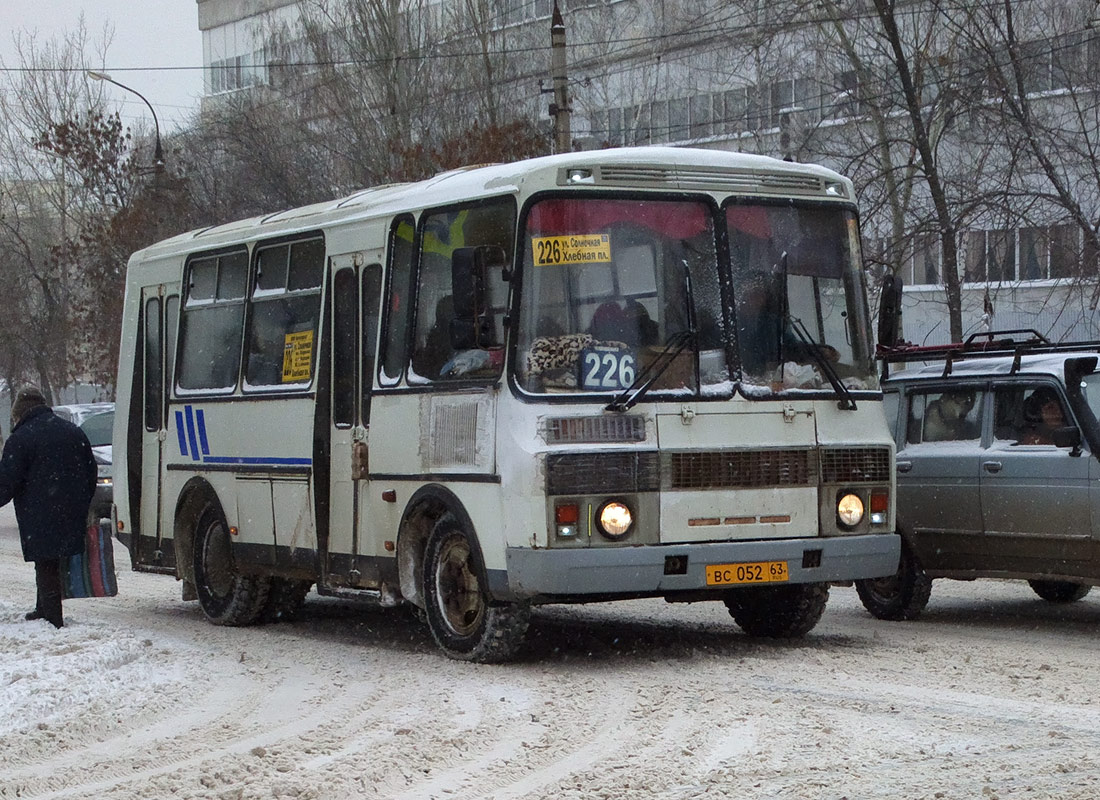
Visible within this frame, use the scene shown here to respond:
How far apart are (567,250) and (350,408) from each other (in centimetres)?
247

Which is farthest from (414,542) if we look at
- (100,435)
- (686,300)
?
(100,435)

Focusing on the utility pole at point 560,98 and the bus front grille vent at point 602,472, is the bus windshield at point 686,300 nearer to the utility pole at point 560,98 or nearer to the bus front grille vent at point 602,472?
the bus front grille vent at point 602,472

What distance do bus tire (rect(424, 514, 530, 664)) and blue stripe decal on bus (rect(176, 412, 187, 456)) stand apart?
3.94 m

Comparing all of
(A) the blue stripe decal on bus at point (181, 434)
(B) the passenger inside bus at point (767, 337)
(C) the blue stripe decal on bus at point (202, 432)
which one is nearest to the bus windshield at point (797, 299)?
(B) the passenger inside bus at point (767, 337)

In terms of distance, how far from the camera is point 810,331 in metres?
10.9

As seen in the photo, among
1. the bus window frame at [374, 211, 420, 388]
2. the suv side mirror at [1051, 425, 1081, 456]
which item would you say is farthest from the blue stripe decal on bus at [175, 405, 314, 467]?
the suv side mirror at [1051, 425, 1081, 456]

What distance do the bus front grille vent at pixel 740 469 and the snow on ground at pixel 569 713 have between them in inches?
41.1

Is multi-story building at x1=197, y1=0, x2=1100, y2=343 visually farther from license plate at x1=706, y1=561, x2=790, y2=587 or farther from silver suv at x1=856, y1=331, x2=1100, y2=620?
license plate at x1=706, y1=561, x2=790, y2=587

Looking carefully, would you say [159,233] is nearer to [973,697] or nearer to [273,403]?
[273,403]

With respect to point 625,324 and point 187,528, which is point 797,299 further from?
point 187,528

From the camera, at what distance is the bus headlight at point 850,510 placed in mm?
10836

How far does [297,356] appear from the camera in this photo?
12.7 meters

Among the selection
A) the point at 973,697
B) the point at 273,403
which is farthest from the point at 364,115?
the point at 973,697

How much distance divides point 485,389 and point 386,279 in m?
1.61
